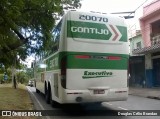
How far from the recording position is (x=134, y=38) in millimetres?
39344

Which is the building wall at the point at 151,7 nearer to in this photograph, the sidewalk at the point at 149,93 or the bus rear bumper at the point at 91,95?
the sidewalk at the point at 149,93

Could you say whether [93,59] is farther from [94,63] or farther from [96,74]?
[96,74]

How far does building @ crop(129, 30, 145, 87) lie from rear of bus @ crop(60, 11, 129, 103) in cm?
2429

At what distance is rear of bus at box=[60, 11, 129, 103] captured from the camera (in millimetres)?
11359

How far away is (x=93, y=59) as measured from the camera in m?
11.7

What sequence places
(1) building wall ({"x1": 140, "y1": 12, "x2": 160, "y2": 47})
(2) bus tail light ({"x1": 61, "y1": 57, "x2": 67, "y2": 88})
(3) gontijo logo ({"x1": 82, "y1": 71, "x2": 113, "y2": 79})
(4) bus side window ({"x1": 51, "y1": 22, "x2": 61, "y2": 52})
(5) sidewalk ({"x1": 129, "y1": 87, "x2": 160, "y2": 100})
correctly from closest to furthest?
1. (2) bus tail light ({"x1": 61, "y1": 57, "x2": 67, "y2": 88})
2. (3) gontijo logo ({"x1": 82, "y1": 71, "x2": 113, "y2": 79})
3. (4) bus side window ({"x1": 51, "y1": 22, "x2": 61, "y2": 52})
4. (5) sidewalk ({"x1": 129, "y1": 87, "x2": 160, "y2": 100})
5. (1) building wall ({"x1": 140, "y1": 12, "x2": 160, "y2": 47})

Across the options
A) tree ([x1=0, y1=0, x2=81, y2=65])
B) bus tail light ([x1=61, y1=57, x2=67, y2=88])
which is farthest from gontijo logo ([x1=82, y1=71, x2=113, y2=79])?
tree ([x1=0, y1=0, x2=81, y2=65])

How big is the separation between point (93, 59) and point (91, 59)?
8 cm

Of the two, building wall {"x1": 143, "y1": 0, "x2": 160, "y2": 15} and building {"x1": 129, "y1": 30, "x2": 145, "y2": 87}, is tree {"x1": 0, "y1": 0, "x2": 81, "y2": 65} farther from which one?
building {"x1": 129, "y1": 30, "x2": 145, "y2": 87}

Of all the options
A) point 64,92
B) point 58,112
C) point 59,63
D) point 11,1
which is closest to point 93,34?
point 59,63

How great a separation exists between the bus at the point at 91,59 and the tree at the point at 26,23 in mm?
1121

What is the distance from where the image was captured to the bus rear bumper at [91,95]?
1120cm

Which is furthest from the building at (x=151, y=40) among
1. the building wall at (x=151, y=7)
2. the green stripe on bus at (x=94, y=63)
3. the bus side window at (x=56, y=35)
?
the green stripe on bus at (x=94, y=63)

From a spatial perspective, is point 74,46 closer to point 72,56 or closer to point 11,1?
point 72,56
